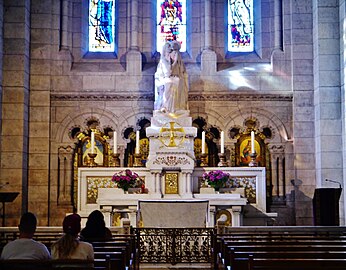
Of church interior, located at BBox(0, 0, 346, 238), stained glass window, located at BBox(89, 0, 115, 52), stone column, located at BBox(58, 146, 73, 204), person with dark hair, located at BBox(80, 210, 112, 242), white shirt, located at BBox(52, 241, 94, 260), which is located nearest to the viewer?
Result: white shirt, located at BBox(52, 241, 94, 260)

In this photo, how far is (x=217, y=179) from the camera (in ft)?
52.3

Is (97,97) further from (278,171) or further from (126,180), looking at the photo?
(278,171)

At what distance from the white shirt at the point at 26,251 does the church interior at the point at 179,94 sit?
1093 centimetres

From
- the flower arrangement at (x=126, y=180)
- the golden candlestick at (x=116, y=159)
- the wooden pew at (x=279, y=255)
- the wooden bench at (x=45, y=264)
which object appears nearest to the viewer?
the wooden bench at (x=45, y=264)

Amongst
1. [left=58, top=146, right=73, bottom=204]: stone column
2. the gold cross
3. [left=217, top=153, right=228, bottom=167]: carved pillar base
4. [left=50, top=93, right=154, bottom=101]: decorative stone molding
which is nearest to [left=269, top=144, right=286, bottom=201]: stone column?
[left=217, top=153, right=228, bottom=167]: carved pillar base

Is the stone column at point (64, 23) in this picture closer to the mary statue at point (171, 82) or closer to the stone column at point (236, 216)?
the mary statue at point (171, 82)

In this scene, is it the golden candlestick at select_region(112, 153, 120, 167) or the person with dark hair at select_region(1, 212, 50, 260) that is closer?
the person with dark hair at select_region(1, 212, 50, 260)

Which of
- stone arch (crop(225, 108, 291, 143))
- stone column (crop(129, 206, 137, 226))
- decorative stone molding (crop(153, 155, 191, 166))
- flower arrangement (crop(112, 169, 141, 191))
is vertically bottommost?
stone column (crop(129, 206, 137, 226))

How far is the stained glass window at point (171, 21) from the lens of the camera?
20.0 metres

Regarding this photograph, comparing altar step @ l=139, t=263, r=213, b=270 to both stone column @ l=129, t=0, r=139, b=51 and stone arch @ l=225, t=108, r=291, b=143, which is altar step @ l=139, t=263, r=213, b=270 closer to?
stone arch @ l=225, t=108, r=291, b=143

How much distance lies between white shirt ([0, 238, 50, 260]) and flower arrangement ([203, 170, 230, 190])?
32.7 ft

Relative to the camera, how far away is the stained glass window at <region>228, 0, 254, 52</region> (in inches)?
784

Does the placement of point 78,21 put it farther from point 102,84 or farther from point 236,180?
point 236,180

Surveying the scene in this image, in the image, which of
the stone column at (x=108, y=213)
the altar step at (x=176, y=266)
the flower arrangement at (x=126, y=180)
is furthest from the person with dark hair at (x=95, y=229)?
the flower arrangement at (x=126, y=180)
